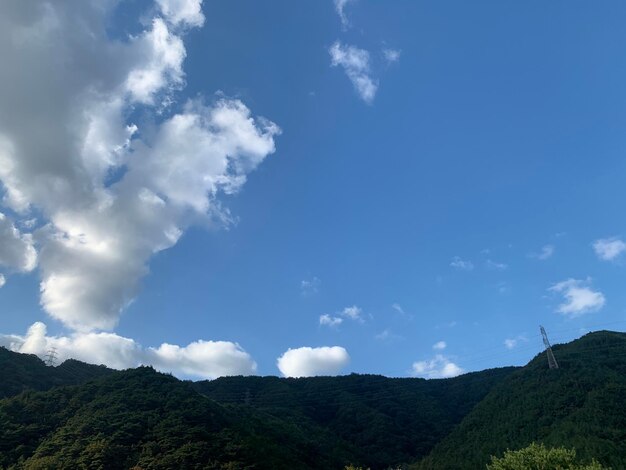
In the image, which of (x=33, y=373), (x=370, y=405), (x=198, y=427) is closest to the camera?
(x=198, y=427)

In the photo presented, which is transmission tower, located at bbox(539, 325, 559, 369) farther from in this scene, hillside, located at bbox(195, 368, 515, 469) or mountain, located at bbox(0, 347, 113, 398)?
mountain, located at bbox(0, 347, 113, 398)

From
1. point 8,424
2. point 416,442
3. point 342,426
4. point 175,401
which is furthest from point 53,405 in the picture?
point 416,442

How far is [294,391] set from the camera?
159m

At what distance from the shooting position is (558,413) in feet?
258

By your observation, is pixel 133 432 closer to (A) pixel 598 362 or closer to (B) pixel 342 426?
(B) pixel 342 426

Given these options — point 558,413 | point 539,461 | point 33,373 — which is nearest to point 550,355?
point 558,413

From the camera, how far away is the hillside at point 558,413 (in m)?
65.0

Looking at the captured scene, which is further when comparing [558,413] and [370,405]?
[370,405]

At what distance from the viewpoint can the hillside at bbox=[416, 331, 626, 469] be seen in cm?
6500

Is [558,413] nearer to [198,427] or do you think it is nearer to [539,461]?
[539,461]

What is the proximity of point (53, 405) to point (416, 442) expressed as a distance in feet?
270

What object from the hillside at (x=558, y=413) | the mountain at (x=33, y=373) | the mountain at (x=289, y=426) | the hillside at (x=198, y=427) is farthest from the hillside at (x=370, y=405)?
the mountain at (x=33, y=373)

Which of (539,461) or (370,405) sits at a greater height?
(370,405)

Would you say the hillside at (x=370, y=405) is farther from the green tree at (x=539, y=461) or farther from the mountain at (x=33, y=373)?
the green tree at (x=539, y=461)
